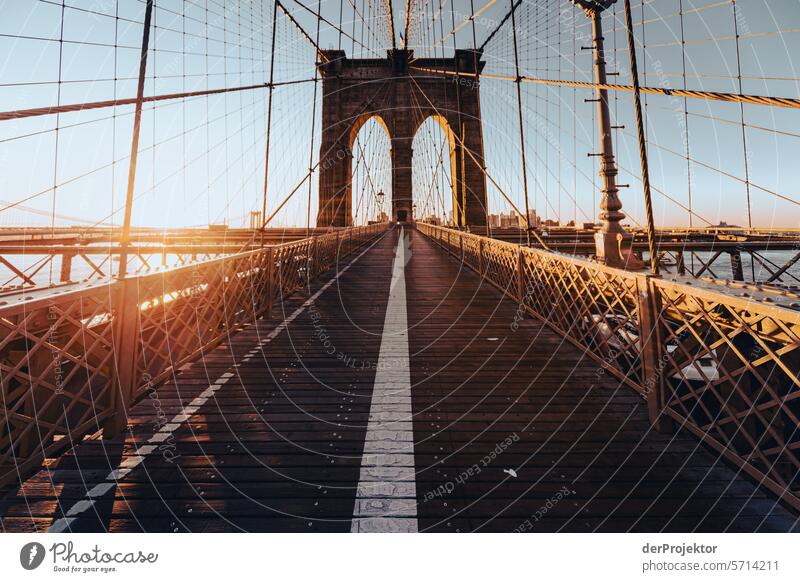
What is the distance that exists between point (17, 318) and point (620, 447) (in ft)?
12.5

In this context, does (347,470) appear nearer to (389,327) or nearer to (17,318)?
(17,318)

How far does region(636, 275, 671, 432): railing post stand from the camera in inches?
105

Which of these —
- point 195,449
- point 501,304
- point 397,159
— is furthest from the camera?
point 397,159

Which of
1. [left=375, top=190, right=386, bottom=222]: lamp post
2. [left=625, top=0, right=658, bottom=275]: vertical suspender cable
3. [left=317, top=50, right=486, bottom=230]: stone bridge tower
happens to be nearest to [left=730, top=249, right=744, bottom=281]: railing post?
[left=625, top=0, right=658, bottom=275]: vertical suspender cable

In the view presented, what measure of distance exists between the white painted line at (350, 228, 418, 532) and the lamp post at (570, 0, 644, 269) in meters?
3.85

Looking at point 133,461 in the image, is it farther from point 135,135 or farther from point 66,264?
point 66,264

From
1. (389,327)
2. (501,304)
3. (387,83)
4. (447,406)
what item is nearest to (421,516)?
(447,406)

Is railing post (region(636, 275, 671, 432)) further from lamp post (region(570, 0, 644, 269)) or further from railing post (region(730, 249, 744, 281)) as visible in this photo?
railing post (region(730, 249, 744, 281))

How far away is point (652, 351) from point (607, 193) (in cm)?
393

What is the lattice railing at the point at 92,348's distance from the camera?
77.9 inches

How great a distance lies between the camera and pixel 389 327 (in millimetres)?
5344

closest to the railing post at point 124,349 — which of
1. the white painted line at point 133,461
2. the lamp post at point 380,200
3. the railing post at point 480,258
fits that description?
the white painted line at point 133,461

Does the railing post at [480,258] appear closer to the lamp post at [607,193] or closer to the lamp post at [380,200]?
the lamp post at [607,193]

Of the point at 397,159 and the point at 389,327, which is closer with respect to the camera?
the point at 389,327
